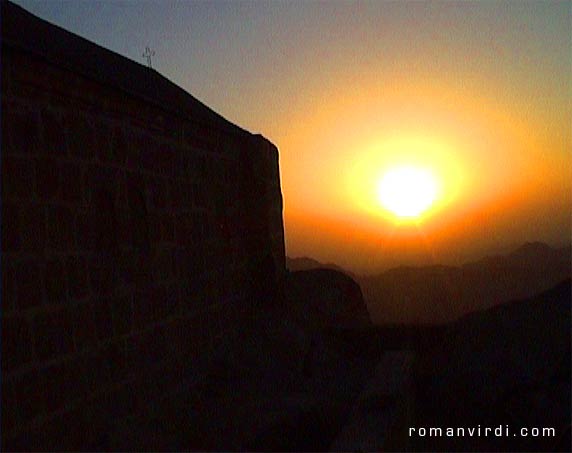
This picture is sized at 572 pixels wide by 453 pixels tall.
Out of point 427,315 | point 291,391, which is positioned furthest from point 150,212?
point 427,315

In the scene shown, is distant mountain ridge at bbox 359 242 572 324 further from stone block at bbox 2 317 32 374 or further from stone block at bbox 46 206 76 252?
stone block at bbox 2 317 32 374

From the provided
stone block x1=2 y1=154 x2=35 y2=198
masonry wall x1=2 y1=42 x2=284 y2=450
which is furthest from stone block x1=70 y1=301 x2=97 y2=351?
stone block x1=2 y1=154 x2=35 y2=198

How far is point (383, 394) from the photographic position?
6258 millimetres

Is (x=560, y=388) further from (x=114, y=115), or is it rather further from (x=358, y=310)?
(x=358, y=310)

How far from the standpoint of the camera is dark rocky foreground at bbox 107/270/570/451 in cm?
626

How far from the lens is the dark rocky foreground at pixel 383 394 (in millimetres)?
6262

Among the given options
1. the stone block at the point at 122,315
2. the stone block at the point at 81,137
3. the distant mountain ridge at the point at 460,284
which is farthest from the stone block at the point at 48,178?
the distant mountain ridge at the point at 460,284

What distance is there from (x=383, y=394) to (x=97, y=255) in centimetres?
279

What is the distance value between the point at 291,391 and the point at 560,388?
302cm

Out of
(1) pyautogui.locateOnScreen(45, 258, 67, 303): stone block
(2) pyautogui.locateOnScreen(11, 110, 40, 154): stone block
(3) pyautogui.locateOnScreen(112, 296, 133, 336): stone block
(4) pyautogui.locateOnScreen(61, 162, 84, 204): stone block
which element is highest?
(2) pyautogui.locateOnScreen(11, 110, 40, 154): stone block

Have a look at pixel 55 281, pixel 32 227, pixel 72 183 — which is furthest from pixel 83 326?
pixel 72 183

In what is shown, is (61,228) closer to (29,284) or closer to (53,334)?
(29,284)

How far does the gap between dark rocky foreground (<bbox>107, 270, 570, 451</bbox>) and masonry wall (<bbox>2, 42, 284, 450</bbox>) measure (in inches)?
14.6

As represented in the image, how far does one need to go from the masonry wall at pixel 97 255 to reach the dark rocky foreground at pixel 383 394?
371 mm
